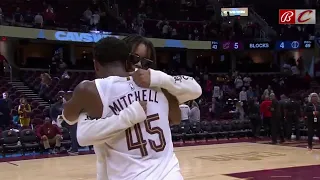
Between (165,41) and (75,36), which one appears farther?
(165,41)

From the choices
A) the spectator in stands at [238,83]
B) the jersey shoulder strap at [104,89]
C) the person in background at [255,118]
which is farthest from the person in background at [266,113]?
the jersey shoulder strap at [104,89]

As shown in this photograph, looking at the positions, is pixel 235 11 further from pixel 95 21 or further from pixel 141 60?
pixel 141 60

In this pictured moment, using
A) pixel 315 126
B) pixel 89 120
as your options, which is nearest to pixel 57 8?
pixel 315 126

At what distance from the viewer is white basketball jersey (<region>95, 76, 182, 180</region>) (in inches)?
96.0

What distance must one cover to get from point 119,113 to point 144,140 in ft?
0.61

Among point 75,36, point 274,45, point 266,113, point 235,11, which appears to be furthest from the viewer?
point 235,11

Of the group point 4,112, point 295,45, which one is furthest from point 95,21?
point 295,45

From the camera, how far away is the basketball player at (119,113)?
2428 millimetres

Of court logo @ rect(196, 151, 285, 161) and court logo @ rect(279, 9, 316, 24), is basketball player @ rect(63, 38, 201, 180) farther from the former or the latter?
court logo @ rect(279, 9, 316, 24)

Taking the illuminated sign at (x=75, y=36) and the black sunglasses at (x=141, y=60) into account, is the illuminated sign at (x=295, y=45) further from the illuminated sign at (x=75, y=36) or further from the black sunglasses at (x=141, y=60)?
the black sunglasses at (x=141, y=60)

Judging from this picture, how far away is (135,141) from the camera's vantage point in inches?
96.7

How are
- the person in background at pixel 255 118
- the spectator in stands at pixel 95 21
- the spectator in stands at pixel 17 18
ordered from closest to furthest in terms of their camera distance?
the person in background at pixel 255 118, the spectator in stands at pixel 17 18, the spectator in stands at pixel 95 21

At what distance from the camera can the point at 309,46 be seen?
100 ft

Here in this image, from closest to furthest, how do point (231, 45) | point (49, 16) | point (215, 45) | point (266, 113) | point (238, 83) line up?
1. point (266, 113)
2. point (49, 16)
3. point (238, 83)
4. point (215, 45)
5. point (231, 45)
